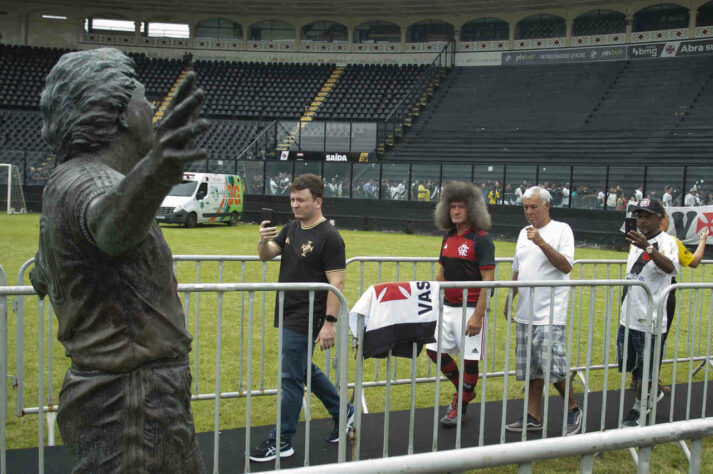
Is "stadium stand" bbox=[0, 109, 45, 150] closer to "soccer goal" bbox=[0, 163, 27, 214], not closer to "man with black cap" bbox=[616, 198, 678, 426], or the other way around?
"soccer goal" bbox=[0, 163, 27, 214]

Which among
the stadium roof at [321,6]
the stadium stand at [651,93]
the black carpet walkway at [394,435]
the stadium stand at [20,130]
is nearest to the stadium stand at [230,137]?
the stadium stand at [20,130]

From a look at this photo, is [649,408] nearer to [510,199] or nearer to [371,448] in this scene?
[371,448]

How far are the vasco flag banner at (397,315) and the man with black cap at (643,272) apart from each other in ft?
6.19

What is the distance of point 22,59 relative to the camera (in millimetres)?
38969

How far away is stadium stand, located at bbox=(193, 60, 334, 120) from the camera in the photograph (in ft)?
120

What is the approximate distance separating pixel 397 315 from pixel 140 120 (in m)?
2.49

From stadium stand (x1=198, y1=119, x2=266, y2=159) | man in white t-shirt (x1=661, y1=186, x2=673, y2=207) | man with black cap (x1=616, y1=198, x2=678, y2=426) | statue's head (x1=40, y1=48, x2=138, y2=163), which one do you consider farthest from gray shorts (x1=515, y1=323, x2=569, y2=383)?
stadium stand (x1=198, y1=119, x2=266, y2=159)

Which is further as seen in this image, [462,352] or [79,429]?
[462,352]

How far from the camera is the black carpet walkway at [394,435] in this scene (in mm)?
4086

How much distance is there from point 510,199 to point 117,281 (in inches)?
912

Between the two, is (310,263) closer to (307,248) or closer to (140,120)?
(307,248)

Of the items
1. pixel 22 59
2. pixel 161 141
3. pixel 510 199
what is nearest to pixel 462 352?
pixel 161 141

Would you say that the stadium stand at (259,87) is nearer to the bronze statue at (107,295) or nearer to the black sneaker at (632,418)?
the black sneaker at (632,418)

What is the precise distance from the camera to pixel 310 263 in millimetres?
4434
